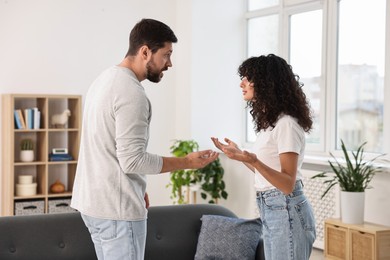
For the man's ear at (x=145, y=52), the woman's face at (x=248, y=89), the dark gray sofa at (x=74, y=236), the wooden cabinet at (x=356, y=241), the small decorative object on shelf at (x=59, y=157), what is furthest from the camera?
the small decorative object on shelf at (x=59, y=157)

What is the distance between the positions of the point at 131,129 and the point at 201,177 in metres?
4.11

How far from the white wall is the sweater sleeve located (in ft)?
12.9

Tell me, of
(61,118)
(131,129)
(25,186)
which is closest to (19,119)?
(61,118)

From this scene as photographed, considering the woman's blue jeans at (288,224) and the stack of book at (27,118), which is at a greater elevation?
the stack of book at (27,118)

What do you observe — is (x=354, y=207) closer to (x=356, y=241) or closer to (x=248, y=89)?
(x=356, y=241)

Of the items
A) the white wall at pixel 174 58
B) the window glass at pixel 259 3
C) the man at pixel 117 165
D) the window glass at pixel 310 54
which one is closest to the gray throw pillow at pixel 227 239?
the man at pixel 117 165

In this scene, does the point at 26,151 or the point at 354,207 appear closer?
the point at 354,207

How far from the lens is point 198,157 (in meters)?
2.44

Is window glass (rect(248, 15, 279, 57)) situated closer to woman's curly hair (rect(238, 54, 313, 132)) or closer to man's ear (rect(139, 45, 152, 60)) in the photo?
woman's curly hair (rect(238, 54, 313, 132))

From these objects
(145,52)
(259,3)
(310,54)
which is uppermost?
(259,3)

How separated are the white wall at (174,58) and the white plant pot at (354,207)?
1.59 m

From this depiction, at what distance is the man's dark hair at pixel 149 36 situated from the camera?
2.32 metres

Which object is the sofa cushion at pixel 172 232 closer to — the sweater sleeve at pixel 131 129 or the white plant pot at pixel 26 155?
the sweater sleeve at pixel 131 129

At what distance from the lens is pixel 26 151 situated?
5.91 metres
